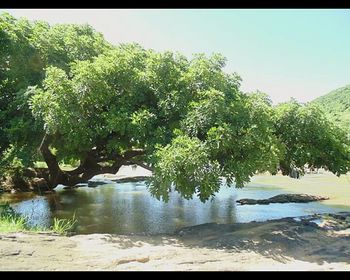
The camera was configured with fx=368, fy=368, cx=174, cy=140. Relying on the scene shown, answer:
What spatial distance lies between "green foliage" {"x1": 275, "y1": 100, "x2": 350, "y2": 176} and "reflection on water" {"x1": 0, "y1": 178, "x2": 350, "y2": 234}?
11.4 ft

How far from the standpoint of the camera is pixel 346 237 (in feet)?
39.1

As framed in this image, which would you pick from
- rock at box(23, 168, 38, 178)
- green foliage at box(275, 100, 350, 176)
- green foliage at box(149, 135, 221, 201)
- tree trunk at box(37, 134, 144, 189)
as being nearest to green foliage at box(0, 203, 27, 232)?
tree trunk at box(37, 134, 144, 189)

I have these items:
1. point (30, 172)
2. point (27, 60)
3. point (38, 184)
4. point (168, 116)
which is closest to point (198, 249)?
point (168, 116)

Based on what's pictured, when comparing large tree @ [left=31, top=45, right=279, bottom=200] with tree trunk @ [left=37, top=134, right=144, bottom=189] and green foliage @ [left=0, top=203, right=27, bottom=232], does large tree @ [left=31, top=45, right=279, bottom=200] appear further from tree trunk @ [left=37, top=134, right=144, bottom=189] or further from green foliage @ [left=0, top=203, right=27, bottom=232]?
green foliage @ [left=0, top=203, right=27, bottom=232]

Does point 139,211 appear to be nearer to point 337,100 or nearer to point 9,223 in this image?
point 9,223

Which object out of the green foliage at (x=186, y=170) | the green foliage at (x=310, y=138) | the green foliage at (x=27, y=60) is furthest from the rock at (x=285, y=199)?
the green foliage at (x=27, y=60)

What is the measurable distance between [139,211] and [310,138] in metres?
9.53

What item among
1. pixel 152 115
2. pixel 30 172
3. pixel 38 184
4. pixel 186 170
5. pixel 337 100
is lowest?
pixel 38 184

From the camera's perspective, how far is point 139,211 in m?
19.9

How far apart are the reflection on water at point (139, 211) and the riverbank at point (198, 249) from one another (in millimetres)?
3374

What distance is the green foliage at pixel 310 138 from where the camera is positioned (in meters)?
16.4

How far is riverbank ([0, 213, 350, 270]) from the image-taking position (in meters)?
8.55
